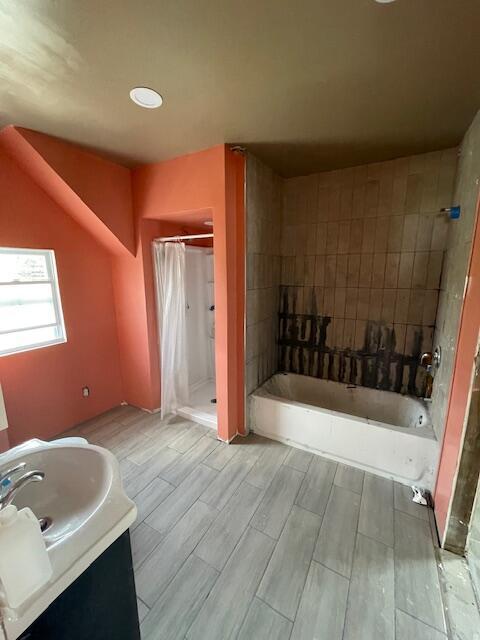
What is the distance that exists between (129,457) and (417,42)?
10.4ft

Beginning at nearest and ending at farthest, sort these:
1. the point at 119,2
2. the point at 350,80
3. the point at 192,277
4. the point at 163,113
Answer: the point at 119,2 → the point at 350,80 → the point at 163,113 → the point at 192,277

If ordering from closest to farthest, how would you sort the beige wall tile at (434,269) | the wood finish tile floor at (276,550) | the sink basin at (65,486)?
the sink basin at (65,486), the wood finish tile floor at (276,550), the beige wall tile at (434,269)

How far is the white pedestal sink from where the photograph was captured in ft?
2.17

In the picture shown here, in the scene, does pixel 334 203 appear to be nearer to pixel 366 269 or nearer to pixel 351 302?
pixel 366 269

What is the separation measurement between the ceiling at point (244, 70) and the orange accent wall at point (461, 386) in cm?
77

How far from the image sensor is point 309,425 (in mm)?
2328

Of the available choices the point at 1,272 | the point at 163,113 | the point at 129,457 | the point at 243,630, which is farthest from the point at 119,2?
the point at 129,457

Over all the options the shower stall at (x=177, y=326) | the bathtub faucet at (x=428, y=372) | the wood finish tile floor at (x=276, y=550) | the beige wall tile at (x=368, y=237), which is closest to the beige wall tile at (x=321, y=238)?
the beige wall tile at (x=368, y=237)

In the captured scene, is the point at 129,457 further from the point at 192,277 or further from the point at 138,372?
the point at 192,277

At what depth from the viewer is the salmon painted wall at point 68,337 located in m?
2.17

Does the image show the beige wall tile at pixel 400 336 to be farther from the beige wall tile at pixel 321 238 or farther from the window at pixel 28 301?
the window at pixel 28 301

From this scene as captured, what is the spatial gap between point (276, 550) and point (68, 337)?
8.05 feet

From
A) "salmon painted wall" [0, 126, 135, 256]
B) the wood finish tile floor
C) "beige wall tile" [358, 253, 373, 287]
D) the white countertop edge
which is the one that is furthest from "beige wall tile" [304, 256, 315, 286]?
the white countertop edge

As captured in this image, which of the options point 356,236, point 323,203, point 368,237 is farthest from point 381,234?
point 323,203
